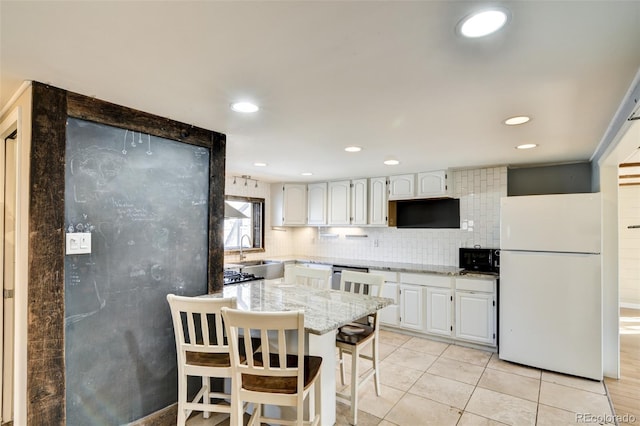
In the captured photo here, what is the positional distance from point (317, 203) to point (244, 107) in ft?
10.8

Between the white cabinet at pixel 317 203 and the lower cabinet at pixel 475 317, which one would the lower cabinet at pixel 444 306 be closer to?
the lower cabinet at pixel 475 317

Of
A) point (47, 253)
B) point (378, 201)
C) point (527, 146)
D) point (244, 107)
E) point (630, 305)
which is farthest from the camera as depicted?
point (630, 305)

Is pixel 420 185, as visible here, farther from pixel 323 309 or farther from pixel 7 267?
pixel 7 267

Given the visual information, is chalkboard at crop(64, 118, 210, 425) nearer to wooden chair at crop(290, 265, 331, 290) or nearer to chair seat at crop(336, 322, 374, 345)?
wooden chair at crop(290, 265, 331, 290)

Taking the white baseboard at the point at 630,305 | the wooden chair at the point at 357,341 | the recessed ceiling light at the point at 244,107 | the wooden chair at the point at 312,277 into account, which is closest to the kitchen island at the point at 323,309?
the wooden chair at the point at 357,341

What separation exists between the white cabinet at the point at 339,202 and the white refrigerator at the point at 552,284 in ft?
7.12

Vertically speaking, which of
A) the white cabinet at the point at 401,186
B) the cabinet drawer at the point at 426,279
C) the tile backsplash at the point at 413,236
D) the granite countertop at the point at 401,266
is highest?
the white cabinet at the point at 401,186

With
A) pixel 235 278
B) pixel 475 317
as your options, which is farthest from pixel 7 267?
pixel 475 317

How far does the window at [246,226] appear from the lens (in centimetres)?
477

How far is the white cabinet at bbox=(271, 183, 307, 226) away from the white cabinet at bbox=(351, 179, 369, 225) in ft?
2.96

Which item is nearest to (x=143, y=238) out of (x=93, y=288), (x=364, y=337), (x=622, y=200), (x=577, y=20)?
(x=93, y=288)

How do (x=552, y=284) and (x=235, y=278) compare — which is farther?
(x=235, y=278)

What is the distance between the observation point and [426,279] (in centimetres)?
388

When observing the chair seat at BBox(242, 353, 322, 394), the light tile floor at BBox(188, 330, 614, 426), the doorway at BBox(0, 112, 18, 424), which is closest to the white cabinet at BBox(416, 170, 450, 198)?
the light tile floor at BBox(188, 330, 614, 426)
